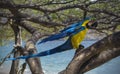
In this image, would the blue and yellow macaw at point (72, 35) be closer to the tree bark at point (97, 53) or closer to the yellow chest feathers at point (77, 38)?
the yellow chest feathers at point (77, 38)

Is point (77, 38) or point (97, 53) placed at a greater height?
point (77, 38)

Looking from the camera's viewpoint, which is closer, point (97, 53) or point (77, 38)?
point (77, 38)

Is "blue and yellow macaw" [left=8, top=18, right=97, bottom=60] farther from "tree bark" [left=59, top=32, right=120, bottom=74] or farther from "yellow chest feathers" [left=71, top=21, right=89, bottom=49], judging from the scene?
"tree bark" [left=59, top=32, right=120, bottom=74]

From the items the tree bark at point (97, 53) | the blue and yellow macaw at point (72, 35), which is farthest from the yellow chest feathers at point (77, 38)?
the tree bark at point (97, 53)

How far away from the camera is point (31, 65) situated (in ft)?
11.8

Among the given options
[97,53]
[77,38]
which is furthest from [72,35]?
[97,53]

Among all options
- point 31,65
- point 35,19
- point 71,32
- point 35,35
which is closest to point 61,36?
point 71,32

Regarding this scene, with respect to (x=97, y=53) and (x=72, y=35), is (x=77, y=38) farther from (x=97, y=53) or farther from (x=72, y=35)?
(x=97, y=53)

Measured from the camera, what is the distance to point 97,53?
269 cm

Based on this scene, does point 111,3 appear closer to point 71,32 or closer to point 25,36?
point 71,32

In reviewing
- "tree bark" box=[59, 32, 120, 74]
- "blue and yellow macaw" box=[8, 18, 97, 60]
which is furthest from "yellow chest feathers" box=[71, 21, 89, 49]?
"tree bark" box=[59, 32, 120, 74]

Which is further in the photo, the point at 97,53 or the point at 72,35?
the point at 97,53

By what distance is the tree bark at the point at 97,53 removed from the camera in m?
2.62

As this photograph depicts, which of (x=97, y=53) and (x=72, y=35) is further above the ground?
(x=72, y=35)
